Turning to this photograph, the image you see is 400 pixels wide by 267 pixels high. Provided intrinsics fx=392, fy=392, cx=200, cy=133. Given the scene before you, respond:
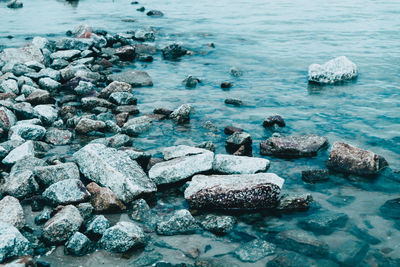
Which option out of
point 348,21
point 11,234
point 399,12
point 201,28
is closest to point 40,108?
point 11,234

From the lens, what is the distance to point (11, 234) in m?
3.78

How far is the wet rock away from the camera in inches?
182

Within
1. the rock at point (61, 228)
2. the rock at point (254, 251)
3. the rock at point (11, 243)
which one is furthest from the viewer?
the rock at point (61, 228)

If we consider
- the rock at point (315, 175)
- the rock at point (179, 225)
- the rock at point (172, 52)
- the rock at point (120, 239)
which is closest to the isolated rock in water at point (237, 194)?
the rock at point (179, 225)

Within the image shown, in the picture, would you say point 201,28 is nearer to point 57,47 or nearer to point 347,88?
point 57,47

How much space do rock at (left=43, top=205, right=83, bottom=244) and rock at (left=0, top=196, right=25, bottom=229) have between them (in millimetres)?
316

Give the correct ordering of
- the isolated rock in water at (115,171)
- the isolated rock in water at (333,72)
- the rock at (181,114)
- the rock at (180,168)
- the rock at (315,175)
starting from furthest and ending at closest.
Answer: the isolated rock in water at (333,72), the rock at (181,114), the rock at (315,175), the rock at (180,168), the isolated rock in water at (115,171)

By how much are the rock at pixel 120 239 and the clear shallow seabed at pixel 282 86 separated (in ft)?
0.40

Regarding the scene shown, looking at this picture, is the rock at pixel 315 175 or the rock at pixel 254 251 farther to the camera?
the rock at pixel 315 175

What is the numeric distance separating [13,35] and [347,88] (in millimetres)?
14711

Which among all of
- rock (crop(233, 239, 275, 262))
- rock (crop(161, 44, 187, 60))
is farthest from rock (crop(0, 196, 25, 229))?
rock (crop(161, 44, 187, 60))

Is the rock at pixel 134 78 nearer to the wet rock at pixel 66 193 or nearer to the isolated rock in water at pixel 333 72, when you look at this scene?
the isolated rock in water at pixel 333 72

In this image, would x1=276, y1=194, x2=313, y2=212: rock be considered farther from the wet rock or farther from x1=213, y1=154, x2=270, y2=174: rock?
the wet rock

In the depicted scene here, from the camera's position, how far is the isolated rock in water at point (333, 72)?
31.7 ft
